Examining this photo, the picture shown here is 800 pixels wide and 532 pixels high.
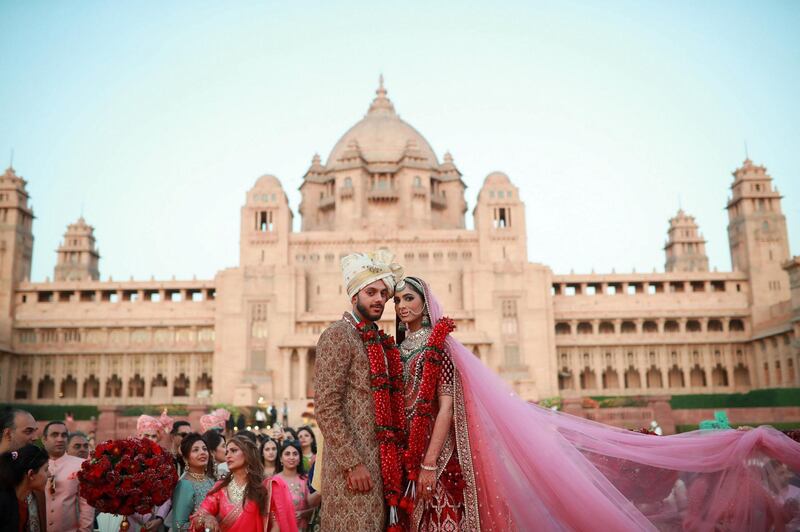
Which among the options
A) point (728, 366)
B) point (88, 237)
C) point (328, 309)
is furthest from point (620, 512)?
point (88, 237)

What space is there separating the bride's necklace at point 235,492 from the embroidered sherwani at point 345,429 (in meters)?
1.53

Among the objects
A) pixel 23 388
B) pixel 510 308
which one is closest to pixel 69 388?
pixel 23 388

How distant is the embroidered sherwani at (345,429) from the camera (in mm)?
5336

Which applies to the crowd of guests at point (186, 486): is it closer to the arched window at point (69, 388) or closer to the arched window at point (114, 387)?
the arched window at point (114, 387)

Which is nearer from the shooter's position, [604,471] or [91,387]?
[604,471]

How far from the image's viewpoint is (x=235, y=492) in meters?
6.78

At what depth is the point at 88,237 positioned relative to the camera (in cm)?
7300

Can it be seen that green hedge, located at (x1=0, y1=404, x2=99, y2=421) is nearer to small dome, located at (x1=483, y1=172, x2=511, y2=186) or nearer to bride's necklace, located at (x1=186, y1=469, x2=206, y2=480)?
small dome, located at (x1=483, y1=172, x2=511, y2=186)

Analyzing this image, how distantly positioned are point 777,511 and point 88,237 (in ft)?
249

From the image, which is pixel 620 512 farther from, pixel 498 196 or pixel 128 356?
pixel 128 356

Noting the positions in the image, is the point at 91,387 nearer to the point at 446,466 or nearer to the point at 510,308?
the point at 510,308

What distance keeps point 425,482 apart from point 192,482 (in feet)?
11.5

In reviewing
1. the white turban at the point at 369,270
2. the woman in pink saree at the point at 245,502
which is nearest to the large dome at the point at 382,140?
the woman in pink saree at the point at 245,502

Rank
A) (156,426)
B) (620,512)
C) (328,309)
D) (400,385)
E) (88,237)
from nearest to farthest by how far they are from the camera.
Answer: (620,512) → (400,385) → (156,426) → (328,309) → (88,237)
